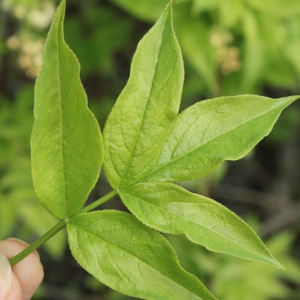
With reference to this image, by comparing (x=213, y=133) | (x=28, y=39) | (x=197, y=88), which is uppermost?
(x=213, y=133)

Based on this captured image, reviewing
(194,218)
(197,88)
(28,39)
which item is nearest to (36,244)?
(194,218)

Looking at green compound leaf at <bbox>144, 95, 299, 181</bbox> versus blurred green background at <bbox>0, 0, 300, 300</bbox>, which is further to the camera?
blurred green background at <bbox>0, 0, 300, 300</bbox>

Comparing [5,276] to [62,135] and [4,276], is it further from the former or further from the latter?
[62,135]

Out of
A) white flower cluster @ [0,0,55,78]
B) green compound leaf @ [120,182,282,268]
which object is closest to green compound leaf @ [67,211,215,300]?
green compound leaf @ [120,182,282,268]

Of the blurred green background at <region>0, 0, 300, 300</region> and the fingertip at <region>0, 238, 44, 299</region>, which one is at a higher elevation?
the fingertip at <region>0, 238, 44, 299</region>

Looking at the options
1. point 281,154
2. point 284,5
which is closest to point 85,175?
point 284,5

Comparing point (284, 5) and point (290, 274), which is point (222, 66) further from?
point (290, 274)

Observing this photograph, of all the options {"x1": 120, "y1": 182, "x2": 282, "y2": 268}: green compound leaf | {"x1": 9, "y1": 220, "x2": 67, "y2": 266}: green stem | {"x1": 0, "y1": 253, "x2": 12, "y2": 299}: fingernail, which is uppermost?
{"x1": 120, "y1": 182, "x2": 282, "y2": 268}: green compound leaf

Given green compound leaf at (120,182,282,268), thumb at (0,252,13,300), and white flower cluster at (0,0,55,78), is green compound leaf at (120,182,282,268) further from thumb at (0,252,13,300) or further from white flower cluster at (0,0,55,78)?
white flower cluster at (0,0,55,78)
